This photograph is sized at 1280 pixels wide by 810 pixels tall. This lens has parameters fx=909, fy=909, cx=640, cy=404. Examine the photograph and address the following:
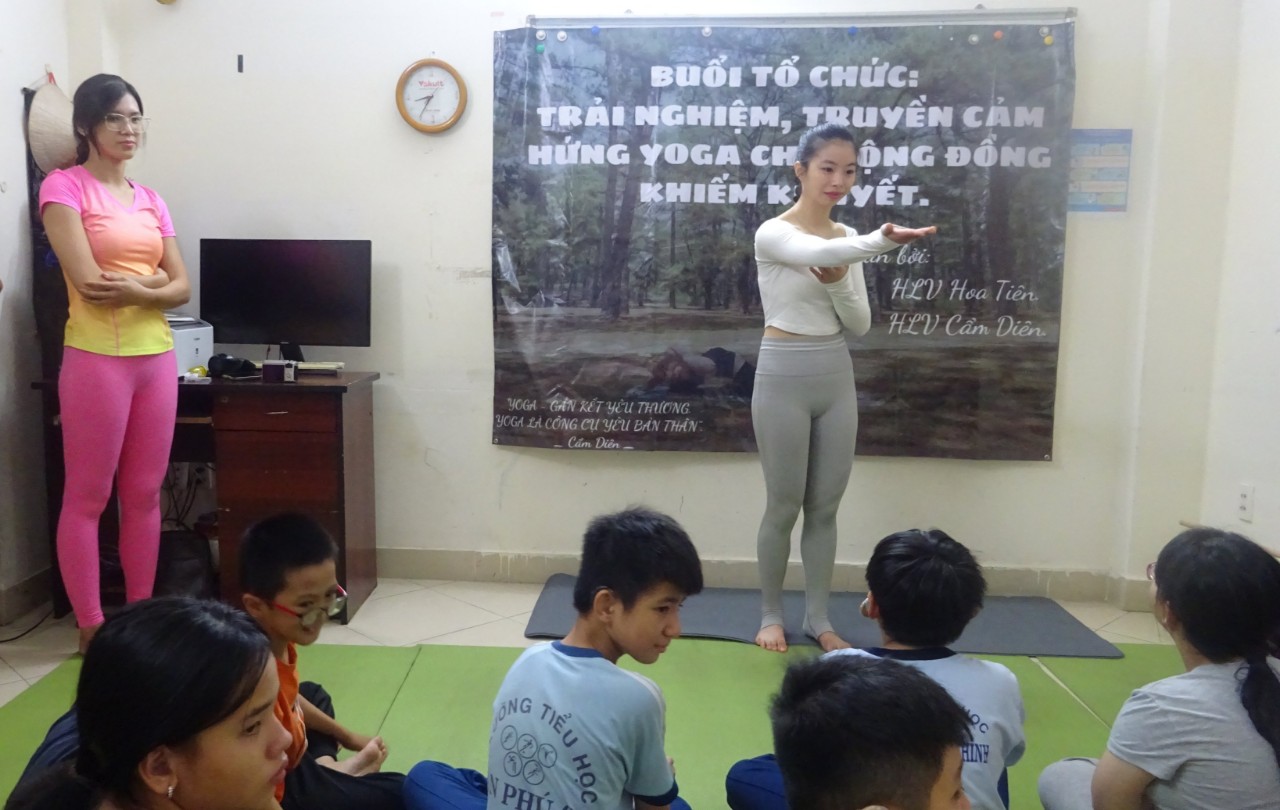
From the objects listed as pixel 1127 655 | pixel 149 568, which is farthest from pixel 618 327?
pixel 1127 655

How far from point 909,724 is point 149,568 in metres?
2.48

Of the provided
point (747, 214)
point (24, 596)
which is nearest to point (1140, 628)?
point (747, 214)

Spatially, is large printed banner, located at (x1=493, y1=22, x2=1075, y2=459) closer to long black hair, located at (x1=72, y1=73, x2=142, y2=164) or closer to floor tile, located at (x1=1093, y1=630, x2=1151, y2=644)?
floor tile, located at (x1=1093, y1=630, x2=1151, y2=644)

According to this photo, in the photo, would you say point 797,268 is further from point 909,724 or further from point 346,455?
point 909,724

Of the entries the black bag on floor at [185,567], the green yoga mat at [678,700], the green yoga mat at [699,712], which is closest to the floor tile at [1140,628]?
the green yoga mat at [678,700]

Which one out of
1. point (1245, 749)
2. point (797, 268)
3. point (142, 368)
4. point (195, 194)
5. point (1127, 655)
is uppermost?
point (195, 194)

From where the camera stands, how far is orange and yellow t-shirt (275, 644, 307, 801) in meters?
1.48

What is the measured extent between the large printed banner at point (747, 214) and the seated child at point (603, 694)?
193cm

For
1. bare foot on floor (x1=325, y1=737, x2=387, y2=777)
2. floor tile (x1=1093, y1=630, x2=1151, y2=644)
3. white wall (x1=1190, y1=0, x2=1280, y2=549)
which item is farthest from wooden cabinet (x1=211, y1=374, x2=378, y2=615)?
white wall (x1=1190, y1=0, x2=1280, y2=549)

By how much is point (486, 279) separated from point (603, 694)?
7.80 ft

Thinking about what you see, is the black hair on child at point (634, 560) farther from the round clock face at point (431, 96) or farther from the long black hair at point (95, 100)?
the round clock face at point (431, 96)

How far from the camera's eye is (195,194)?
338 cm

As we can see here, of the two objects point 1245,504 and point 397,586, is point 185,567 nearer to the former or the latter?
point 397,586

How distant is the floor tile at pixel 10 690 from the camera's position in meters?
2.40
